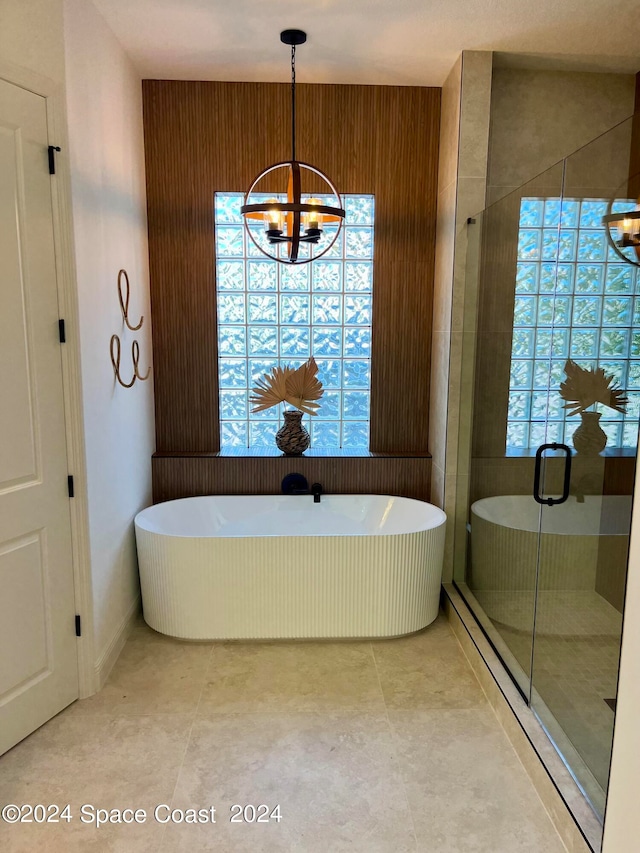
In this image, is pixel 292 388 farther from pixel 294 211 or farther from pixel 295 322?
pixel 294 211

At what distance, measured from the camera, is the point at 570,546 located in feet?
7.16

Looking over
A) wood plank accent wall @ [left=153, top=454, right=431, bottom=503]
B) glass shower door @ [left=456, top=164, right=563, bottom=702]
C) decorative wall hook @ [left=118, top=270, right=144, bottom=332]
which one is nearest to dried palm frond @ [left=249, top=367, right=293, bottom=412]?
wood plank accent wall @ [left=153, top=454, right=431, bottom=503]

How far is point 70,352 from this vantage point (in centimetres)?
231

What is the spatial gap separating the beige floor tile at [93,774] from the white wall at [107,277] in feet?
1.13

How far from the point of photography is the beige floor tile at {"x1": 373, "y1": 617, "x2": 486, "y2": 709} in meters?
2.52

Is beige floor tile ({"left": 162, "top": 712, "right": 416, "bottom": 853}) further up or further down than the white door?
further down

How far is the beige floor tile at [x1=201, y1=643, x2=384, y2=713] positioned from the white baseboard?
0.46m

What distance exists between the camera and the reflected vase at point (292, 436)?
3506 mm

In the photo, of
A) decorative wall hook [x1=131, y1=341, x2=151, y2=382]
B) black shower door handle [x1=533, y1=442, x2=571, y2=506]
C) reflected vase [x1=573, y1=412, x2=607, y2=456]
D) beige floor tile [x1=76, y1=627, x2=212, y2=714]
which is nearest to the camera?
reflected vase [x1=573, y1=412, x2=607, y2=456]

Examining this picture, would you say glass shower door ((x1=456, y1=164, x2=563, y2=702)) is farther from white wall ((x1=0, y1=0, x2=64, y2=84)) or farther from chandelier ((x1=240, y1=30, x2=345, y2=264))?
white wall ((x1=0, y1=0, x2=64, y2=84))

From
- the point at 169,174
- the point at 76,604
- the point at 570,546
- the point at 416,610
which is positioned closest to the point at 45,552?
the point at 76,604

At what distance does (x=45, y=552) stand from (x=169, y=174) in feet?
7.56

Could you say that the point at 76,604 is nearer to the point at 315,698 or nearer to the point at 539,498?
the point at 315,698

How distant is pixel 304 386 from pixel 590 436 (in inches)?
72.3
